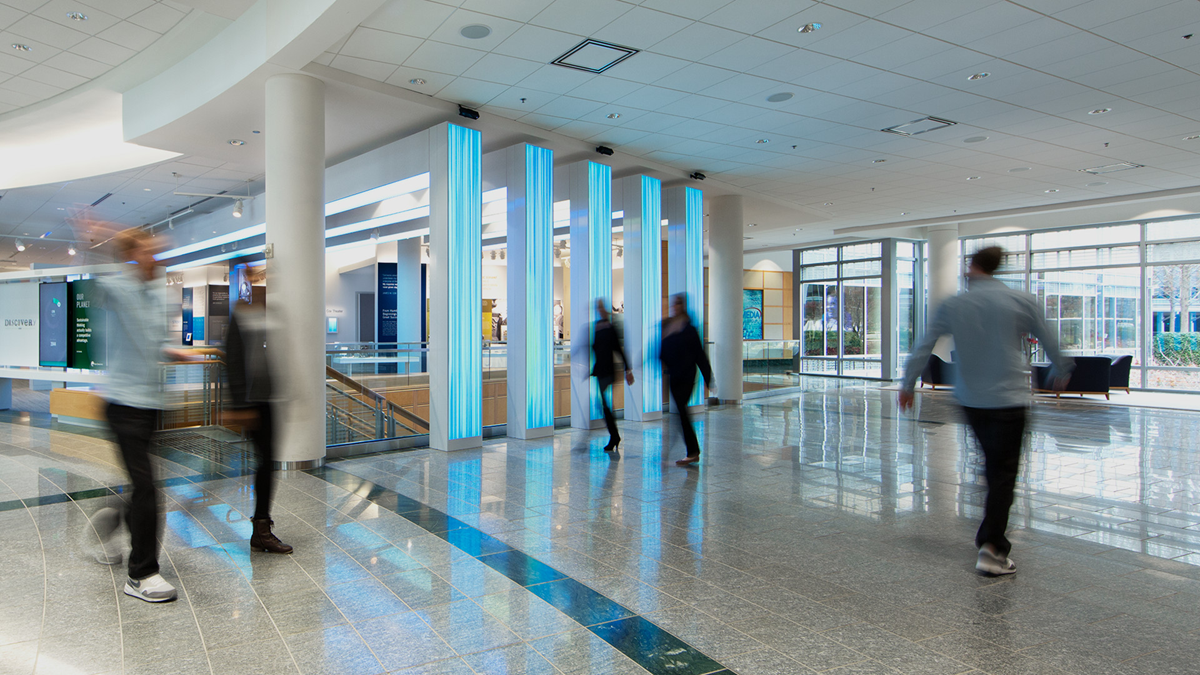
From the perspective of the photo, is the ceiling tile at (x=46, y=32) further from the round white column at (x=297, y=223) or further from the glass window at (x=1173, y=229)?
the glass window at (x=1173, y=229)

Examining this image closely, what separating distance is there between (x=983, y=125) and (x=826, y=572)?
23.6 feet

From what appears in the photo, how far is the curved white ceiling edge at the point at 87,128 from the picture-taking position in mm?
7363

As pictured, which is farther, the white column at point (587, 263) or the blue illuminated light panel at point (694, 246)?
the blue illuminated light panel at point (694, 246)

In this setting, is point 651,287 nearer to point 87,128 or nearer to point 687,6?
point 687,6

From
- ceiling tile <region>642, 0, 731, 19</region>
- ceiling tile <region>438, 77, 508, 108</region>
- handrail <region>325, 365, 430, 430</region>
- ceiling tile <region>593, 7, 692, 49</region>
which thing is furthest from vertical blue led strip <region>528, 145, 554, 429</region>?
ceiling tile <region>642, 0, 731, 19</region>

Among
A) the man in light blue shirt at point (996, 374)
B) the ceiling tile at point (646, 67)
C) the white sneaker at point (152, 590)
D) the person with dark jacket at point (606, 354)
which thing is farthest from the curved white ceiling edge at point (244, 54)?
the man in light blue shirt at point (996, 374)

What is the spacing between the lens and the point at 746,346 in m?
14.8

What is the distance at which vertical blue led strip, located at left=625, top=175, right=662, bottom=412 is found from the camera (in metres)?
10.7

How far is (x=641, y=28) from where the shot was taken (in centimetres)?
586

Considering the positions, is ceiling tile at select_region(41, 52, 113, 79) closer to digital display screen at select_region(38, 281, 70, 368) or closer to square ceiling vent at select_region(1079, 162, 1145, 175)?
digital display screen at select_region(38, 281, 70, 368)

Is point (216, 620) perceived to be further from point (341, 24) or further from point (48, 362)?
point (48, 362)

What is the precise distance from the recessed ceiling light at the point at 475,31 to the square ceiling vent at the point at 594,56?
2.65 feet

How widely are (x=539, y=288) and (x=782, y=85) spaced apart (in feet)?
12.5

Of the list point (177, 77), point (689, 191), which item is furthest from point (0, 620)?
point (689, 191)
